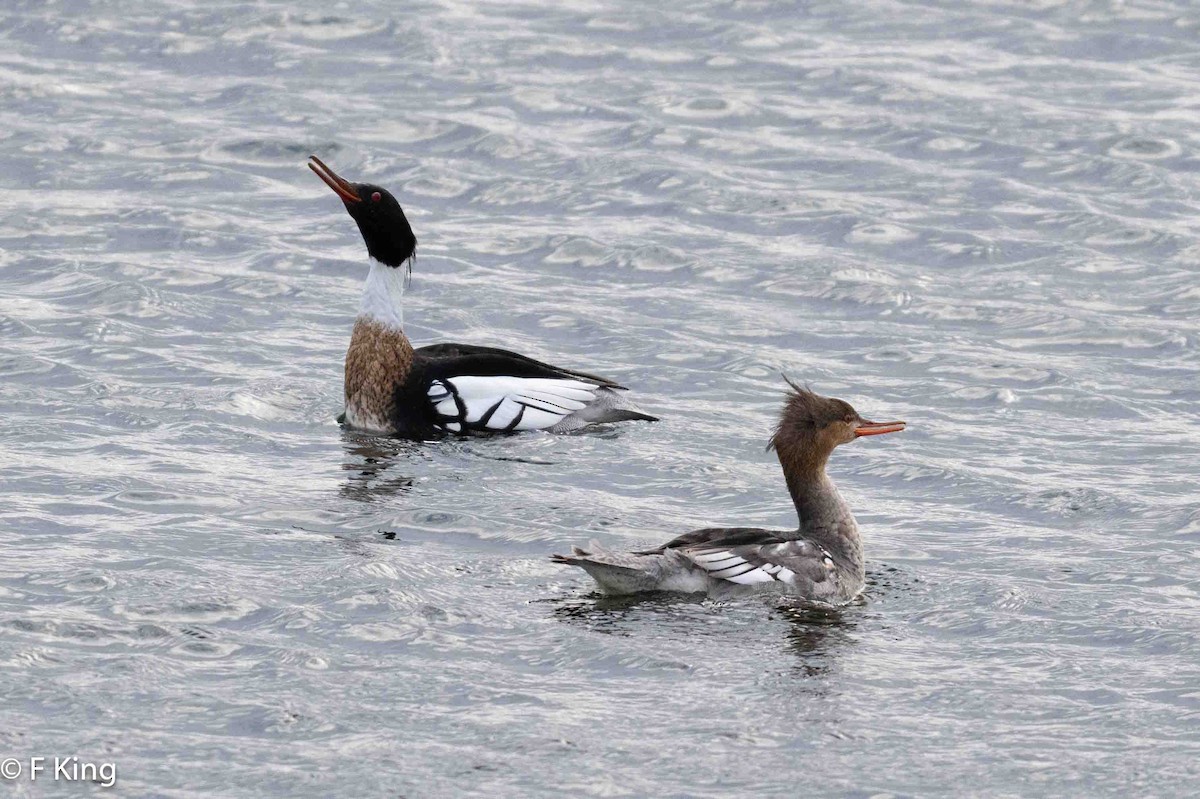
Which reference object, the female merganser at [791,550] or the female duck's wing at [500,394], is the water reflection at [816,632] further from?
the female duck's wing at [500,394]

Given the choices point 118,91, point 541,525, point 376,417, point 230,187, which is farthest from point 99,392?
point 118,91

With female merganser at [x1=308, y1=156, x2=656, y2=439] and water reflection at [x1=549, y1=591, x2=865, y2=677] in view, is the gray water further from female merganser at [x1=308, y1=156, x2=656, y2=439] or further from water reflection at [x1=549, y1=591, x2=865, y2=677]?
female merganser at [x1=308, y1=156, x2=656, y2=439]

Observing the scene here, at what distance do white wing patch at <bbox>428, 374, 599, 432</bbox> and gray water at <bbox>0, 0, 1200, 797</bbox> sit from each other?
377mm

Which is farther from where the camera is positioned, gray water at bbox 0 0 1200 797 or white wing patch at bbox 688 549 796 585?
white wing patch at bbox 688 549 796 585

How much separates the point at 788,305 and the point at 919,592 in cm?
583

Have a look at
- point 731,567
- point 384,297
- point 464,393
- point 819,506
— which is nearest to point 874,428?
point 819,506

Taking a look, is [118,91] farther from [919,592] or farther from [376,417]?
[919,592]

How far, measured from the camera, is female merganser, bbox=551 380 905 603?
9727mm

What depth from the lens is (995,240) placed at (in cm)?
1695

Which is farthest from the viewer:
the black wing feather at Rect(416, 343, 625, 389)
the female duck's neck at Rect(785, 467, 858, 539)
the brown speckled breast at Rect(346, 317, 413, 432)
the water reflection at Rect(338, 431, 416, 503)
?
the brown speckled breast at Rect(346, 317, 413, 432)

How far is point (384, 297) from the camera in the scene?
13.8 m

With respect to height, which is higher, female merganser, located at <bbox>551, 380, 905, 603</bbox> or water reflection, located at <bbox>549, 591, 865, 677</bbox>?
female merganser, located at <bbox>551, 380, 905, 603</bbox>

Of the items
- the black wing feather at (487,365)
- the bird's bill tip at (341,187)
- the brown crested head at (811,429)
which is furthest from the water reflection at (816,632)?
the bird's bill tip at (341,187)

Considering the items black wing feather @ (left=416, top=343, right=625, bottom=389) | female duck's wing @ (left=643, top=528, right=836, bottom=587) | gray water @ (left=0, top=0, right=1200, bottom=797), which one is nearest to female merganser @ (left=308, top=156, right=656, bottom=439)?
black wing feather @ (left=416, top=343, right=625, bottom=389)
